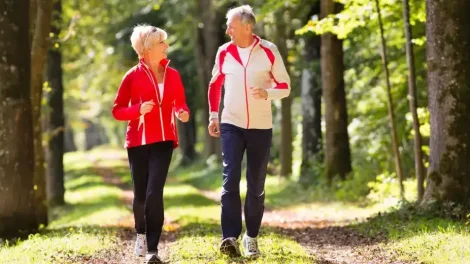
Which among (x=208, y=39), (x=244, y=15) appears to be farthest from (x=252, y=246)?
(x=208, y=39)

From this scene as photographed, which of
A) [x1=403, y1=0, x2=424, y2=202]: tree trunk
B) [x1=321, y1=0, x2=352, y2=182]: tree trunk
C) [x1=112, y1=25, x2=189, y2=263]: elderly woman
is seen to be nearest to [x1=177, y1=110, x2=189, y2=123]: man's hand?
[x1=112, y1=25, x2=189, y2=263]: elderly woman

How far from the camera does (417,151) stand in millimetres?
13133

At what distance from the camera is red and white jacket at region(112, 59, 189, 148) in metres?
7.65

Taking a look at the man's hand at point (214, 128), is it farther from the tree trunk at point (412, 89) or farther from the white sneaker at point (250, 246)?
the tree trunk at point (412, 89)

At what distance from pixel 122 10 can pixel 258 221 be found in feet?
79.8

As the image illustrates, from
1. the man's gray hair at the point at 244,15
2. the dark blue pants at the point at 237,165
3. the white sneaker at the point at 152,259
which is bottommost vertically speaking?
the white sneaker at the point at 152,259

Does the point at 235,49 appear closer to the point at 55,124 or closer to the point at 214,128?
the point at 214,128

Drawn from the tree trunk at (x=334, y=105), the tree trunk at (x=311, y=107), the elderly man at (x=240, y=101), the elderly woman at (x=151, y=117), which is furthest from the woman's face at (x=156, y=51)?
the tree trunk at (x=311, y=107)

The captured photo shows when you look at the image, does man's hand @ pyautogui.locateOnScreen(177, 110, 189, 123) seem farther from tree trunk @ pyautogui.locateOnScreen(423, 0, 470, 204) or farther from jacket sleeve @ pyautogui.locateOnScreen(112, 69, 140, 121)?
tree trunk @ pyautogui.locateOnScreen(423, 0, 470, 204)

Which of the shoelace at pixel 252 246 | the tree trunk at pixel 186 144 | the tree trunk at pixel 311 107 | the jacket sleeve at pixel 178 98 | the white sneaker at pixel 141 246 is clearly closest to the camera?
the jacket sleeve at pixel 178 98

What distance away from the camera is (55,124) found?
23.1 meters

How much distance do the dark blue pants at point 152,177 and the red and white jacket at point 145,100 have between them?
0.10m

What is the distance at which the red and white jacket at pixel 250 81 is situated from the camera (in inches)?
313

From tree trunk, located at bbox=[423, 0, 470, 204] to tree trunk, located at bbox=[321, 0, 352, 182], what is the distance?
26.2 ft
